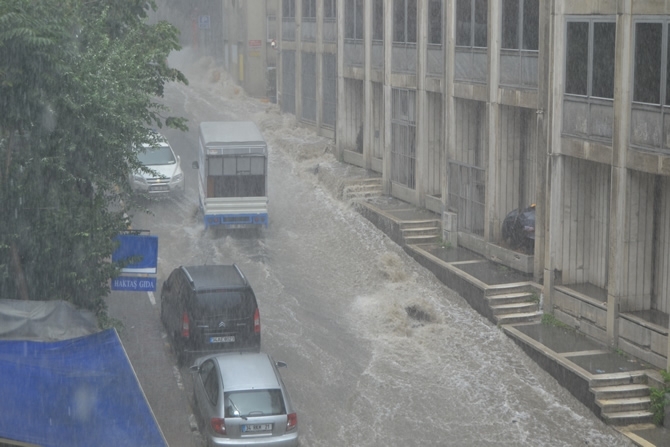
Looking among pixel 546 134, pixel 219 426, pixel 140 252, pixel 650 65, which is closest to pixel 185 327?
pixel 140 252

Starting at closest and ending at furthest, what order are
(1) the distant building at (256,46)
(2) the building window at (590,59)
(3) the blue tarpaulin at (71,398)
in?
(3) the blue tarpaulin at (71,398) → (2) the building window at (590,59) → (1) the distant building at (256,46)

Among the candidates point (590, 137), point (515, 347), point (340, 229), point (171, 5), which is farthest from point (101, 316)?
point (171, 5)

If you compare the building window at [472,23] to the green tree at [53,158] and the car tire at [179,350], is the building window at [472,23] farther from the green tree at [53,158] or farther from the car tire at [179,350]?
the green tree at [53,158]

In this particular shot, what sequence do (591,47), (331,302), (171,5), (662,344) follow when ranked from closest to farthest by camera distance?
(662,344)
(591,47)
(331,302)
(171,5)

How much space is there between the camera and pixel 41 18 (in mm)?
14094

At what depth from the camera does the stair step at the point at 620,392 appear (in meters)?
17.2

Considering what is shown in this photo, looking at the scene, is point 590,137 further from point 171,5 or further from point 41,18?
point 171,5

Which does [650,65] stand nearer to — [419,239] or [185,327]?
[185,327]

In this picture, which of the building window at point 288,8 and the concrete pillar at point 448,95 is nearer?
the concrete pillar at point 448,95

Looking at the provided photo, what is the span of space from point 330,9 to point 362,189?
11.0 m

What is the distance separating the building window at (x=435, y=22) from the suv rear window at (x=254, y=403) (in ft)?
53.1

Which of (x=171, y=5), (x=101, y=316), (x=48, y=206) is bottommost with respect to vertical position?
(x=101, y=316)

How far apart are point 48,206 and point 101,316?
193 centimetres

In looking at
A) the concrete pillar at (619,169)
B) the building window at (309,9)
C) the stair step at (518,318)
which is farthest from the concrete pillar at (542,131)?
the building window at (309,9)
